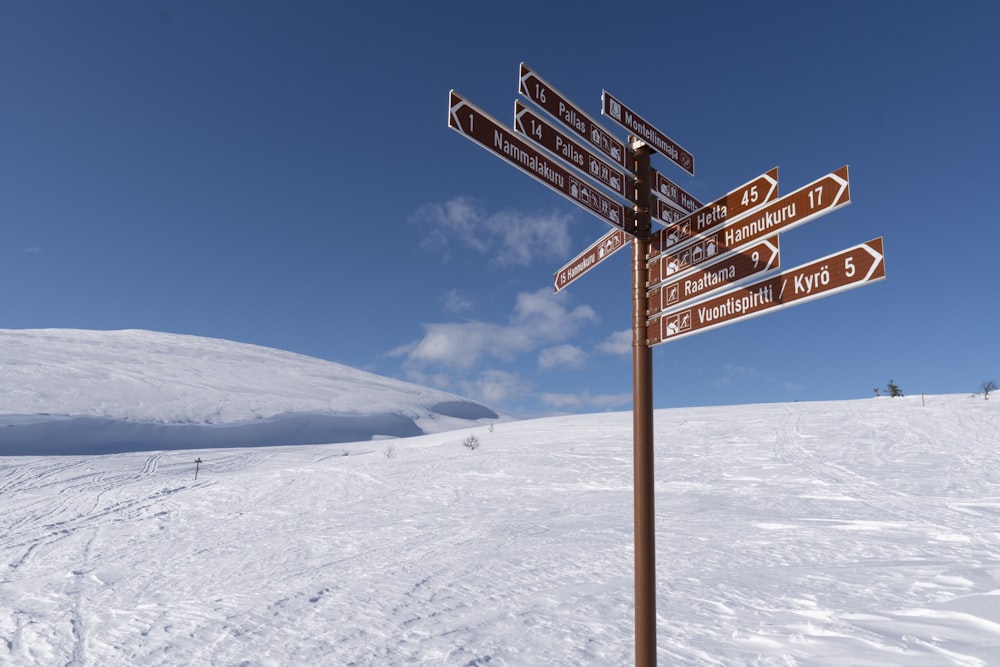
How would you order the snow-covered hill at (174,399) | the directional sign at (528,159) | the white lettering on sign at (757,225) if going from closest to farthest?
the white lettering on sign at (757,225) → the directional sign at (528,159) → the snow-covered hill at (174,399)

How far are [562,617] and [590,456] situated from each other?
13.0 metres

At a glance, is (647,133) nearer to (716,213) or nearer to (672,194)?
(672,194)

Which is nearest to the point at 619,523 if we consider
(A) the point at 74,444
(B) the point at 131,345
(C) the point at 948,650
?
(C) the point at 948,650

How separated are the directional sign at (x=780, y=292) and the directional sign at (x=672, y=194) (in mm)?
944

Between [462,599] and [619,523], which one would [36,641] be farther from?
[619,523]

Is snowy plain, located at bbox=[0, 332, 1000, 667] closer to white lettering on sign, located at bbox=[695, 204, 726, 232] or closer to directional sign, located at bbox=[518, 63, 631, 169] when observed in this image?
white lettering on sign, located at bbox=[695, 204, 726, 232]

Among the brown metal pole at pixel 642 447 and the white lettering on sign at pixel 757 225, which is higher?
the white lettering on sign at pixel 757 225

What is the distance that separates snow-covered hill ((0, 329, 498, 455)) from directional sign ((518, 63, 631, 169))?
43.9 meters

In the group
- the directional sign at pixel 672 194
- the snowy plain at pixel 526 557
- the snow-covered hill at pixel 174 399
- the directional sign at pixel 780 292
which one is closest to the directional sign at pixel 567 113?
the directional sign at pixel 672 194

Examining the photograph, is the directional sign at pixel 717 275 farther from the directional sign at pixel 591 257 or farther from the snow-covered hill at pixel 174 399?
the snow-covered hill at pixel 174 399

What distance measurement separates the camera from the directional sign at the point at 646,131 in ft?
12.3

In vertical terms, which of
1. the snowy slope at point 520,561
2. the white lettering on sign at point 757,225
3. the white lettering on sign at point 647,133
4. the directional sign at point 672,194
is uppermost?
the white lettering on sign at point 647,133

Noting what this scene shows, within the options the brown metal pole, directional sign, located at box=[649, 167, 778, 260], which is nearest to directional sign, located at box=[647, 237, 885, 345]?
the brown metal pole

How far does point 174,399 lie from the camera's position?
157 feet
